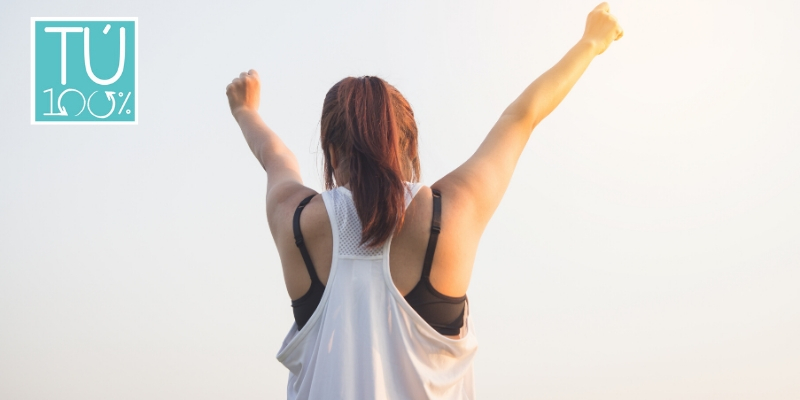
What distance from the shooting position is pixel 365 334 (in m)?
1.45

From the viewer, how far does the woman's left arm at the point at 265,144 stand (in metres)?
1.59

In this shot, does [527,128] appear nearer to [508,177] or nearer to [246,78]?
[508,177]

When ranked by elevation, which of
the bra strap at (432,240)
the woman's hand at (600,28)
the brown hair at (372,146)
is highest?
the woman's hand at (600,28)

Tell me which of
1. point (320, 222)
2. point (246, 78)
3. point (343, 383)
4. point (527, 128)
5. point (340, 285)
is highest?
point (246, 78)

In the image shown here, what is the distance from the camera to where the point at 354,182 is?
1462mm

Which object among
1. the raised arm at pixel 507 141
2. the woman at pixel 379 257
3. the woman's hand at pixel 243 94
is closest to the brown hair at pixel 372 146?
the woman at pixel 379 257

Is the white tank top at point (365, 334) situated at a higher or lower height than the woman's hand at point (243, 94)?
lower

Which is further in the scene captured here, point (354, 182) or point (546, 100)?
point (546, 100)

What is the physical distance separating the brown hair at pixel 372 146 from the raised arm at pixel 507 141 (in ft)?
0.35

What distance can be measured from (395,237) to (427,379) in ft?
0.85

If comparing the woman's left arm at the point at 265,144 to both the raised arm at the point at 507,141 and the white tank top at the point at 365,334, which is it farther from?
the raised arm at the point at 507,141

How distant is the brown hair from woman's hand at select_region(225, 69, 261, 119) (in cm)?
43

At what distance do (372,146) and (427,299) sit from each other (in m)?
0.29

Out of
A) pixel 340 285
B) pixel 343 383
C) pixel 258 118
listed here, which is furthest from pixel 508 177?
pixel 258 118
